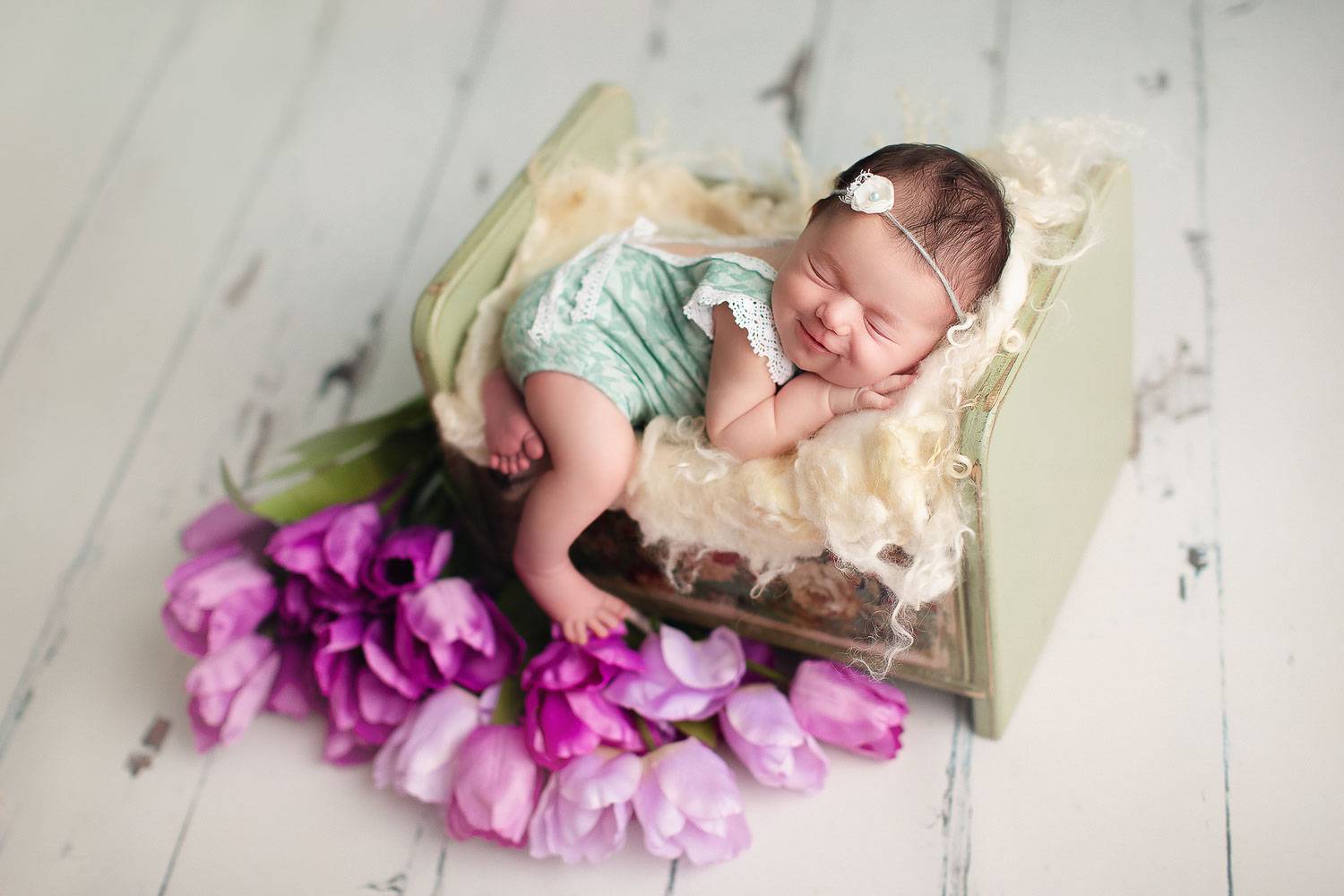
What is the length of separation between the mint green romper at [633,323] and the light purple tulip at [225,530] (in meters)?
0.34

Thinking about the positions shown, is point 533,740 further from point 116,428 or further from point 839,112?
point 839,112

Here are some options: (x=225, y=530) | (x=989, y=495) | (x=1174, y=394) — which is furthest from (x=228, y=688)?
(x=1174, y=394)

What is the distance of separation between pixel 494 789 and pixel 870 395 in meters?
0.50

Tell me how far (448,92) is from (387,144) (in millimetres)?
134

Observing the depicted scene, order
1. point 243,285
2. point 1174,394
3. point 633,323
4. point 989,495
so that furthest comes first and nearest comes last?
point 243,285 < point 1174,394 < point 633,323 < point 989,495

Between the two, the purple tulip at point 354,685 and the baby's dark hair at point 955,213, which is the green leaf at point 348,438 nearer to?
the purple tulip at point 354,685

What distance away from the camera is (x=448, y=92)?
1.99 m

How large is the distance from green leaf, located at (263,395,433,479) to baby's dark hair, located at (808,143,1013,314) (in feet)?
1.86

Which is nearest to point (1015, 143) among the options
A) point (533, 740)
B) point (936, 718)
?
point (936, 718)

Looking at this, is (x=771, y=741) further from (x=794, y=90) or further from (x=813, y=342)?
(x=794, y=90)

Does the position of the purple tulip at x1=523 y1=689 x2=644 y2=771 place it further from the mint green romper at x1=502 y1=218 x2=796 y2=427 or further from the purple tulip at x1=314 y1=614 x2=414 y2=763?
the mint green romper at x1=502 y1=218 x2=796 y2=427

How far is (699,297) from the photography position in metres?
1.16

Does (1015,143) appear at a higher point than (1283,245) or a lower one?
higher

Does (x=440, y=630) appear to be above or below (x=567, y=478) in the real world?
below
